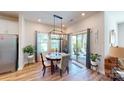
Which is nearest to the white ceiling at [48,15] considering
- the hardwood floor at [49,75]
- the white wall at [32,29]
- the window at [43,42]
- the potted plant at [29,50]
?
the white wall at [32,29]

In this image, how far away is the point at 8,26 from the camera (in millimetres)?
2523

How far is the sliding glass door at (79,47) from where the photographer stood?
6.89ft

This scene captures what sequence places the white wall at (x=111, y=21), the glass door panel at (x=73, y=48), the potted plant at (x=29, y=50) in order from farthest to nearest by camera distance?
1. the glass door panel at (x=73, y=48)
2. the potted plant at (x=29, y=50)
3. the white wall at (x=111, y=21)

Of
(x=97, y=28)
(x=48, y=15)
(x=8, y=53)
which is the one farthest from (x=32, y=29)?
(x=97, y=28)

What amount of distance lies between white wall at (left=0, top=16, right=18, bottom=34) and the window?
51cm

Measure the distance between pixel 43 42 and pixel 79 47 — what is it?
0.63 meters

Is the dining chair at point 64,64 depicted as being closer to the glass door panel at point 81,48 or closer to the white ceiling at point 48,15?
the glass door panel at point 81,48

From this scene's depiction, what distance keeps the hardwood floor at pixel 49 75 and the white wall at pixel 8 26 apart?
2.56 ft

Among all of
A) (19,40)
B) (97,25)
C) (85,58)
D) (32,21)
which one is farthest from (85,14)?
(19,40)

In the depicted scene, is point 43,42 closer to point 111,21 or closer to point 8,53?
point 8,53

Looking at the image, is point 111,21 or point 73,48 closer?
point 111,21
